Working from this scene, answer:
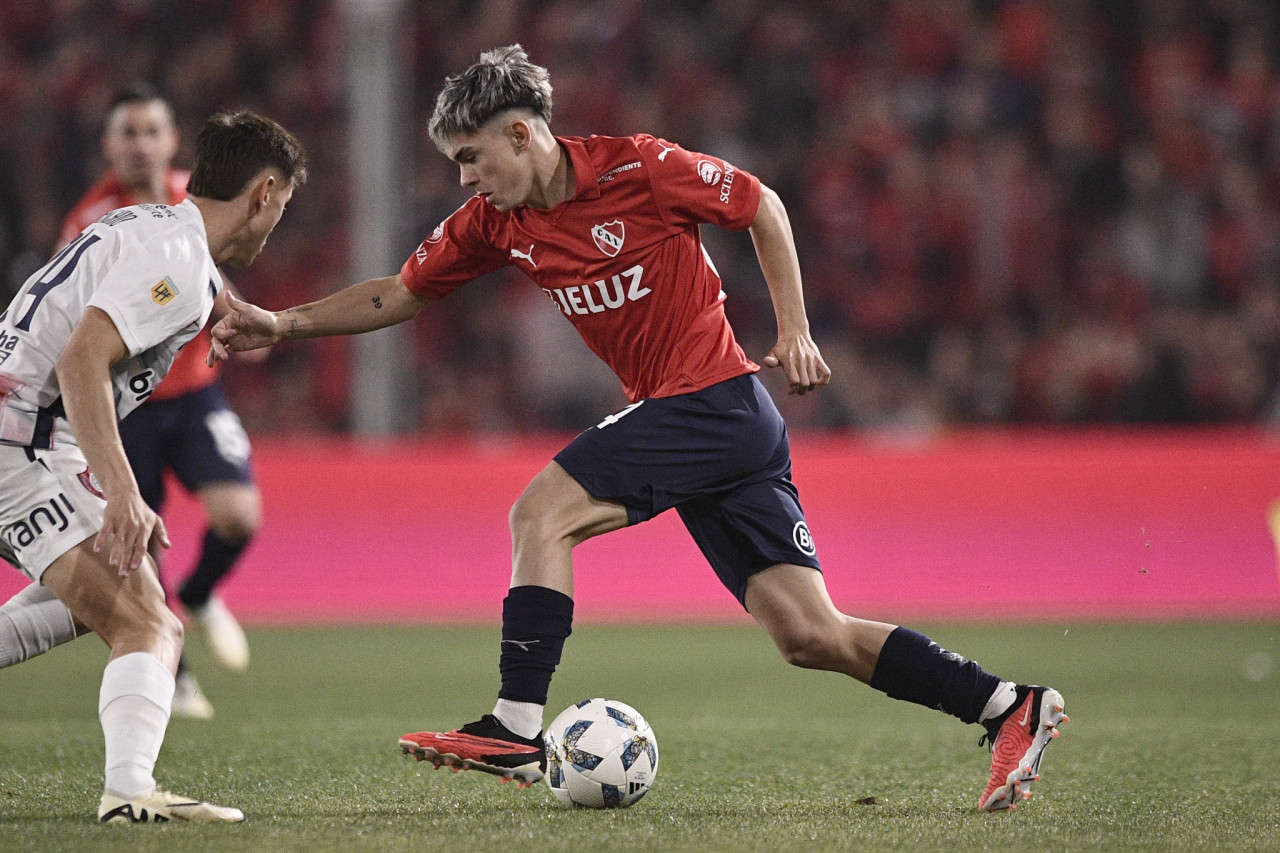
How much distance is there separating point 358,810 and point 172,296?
4.57 ft

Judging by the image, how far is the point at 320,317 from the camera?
456 centimetres

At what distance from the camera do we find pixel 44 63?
15.1m

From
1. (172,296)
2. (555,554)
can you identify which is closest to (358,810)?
(555,554)

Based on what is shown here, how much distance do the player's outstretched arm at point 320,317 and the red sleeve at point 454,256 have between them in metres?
0.06

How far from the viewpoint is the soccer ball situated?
160 inches

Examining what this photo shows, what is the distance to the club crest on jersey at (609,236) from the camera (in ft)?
13.9

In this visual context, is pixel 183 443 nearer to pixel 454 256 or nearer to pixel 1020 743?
pixel 454 256

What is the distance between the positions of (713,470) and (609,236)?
699 mm

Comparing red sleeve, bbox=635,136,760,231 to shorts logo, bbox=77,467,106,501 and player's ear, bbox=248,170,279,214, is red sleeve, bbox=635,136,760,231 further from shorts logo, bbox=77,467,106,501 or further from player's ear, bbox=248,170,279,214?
shorts logo, bbox=77,467,106,501

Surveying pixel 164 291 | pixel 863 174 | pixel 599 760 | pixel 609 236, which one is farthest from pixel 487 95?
pixel 863 174

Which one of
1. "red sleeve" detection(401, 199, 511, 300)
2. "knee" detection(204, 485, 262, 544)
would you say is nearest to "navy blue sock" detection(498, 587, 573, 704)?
"red sleeve" detection(401, 199, 511, 300)

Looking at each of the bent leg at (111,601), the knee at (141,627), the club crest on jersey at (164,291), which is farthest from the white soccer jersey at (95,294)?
the knee at (141,627)

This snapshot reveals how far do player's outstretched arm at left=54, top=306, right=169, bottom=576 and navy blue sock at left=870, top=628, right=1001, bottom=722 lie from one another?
1.95 metres

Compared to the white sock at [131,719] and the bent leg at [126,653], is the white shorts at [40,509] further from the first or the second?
the white sock at [131,719]
